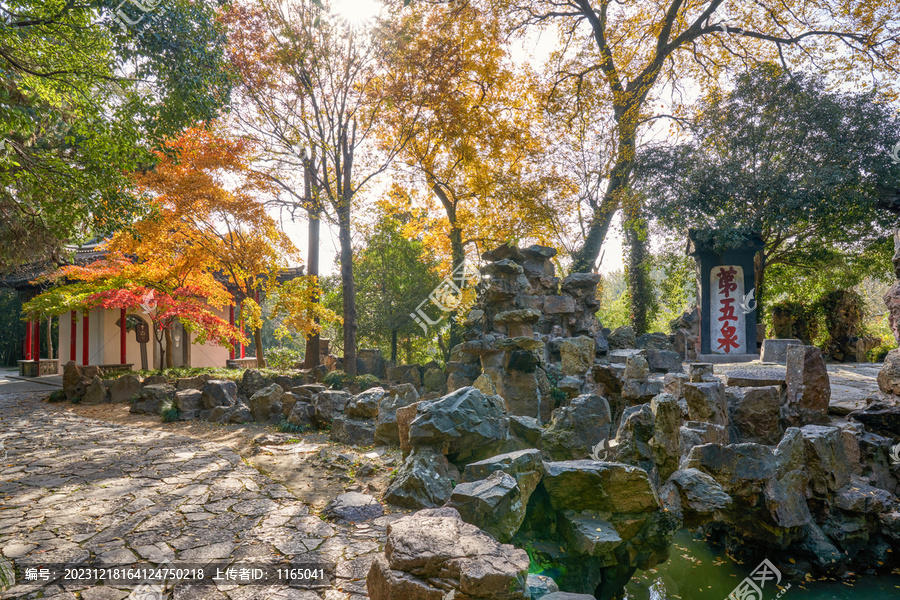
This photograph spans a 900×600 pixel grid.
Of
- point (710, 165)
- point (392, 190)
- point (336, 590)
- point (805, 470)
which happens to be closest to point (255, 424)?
point (336, 590)

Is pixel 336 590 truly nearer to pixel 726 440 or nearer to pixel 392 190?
pixel 726 440

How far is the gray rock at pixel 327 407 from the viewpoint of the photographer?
7805 mm

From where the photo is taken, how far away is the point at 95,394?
1049 cm

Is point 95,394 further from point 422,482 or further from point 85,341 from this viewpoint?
point 422,482

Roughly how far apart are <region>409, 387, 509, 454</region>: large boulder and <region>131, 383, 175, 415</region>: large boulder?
6.85 meters

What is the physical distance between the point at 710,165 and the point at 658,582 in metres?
10.5

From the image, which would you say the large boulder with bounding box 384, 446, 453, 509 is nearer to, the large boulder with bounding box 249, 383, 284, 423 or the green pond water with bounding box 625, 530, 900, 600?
the green pond water with bounding box 625, 530, 900, 600

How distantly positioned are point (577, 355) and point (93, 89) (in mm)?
9797

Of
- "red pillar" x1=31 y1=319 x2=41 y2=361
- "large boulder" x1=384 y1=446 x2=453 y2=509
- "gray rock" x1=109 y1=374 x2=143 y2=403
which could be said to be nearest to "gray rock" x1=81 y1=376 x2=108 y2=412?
"gray rock" x1=109 y1=374 x2=143 y2=403

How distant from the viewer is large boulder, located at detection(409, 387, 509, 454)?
4645 mm

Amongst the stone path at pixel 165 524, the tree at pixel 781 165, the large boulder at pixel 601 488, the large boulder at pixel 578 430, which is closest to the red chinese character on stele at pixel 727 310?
the tree at pixel 781 165

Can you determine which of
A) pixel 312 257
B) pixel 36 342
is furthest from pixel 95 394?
pixel 36 342

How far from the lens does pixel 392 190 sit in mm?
15195

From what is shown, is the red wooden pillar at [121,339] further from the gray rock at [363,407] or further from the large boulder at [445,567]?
the large boulder at [445,567]
